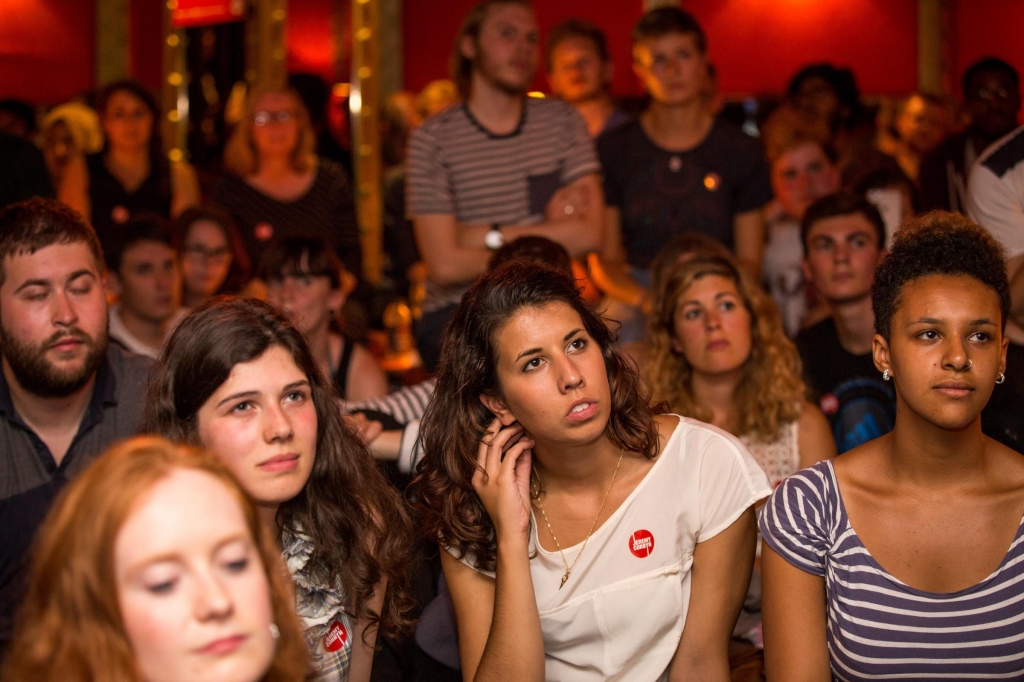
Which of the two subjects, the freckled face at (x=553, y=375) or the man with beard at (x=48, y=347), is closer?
the freckled face at (x=553, y=375)

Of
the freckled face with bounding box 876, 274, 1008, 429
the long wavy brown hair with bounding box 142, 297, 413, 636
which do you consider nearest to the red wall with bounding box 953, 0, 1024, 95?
the freckled face with bounding box 876, 274, 1008, 429

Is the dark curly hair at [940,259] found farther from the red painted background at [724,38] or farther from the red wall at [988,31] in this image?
the red painted background at [724,38]

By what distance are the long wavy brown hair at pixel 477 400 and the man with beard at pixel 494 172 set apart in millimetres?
1125

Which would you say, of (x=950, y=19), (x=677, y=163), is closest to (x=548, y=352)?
(x=677, y=163)

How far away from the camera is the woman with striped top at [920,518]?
1.85 metres

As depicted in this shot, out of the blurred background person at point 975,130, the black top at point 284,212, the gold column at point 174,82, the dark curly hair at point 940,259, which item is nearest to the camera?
the dark curly hair at point 940,259

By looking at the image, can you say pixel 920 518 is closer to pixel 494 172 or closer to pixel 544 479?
pixel 544 479

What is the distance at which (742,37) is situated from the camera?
756 cm

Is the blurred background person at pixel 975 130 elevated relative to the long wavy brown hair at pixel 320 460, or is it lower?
elevated

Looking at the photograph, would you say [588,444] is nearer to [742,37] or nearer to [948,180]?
[948,180]

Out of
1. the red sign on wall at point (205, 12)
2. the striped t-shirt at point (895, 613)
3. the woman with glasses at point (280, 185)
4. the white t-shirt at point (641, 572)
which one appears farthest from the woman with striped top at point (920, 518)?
the red sign on wall at point (205, 12)

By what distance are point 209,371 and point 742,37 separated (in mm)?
6397

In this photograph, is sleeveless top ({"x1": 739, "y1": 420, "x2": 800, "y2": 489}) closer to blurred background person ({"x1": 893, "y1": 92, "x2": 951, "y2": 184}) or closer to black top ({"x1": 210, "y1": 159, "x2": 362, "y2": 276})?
black top ({"x1": 210, "y1": 159, "x2": 362, "y2": 276})

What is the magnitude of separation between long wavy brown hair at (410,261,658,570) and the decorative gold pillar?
6.01 metres
